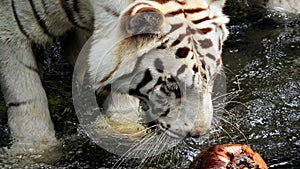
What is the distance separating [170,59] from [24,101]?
0.78 metres

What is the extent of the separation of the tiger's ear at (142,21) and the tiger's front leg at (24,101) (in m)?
0.65

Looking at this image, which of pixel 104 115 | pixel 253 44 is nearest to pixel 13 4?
pixel 104 115

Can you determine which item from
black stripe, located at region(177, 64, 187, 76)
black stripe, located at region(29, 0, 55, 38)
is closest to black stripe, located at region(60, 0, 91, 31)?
black stripe, located at region(29, 0, 55, 38)

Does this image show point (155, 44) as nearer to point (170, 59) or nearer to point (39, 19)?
point (170, 59)

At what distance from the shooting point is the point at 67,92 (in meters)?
3.28

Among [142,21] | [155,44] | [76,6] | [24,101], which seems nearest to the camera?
[142,21]

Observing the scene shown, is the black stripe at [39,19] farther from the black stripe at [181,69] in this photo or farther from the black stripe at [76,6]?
the black stripe at [181,69]

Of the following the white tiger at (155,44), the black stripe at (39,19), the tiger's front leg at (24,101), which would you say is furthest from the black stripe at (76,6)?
the tiger's front leg at (24,101)

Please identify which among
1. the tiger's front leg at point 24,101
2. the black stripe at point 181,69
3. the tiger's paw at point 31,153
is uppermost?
the black stripe at point 181,69

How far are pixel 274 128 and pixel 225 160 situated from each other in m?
0.81

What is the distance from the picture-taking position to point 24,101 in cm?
273

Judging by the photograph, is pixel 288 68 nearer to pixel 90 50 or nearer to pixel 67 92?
pixel 67 92

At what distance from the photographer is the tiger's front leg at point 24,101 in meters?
2.67

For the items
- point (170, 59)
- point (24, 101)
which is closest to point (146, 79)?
point (170, 59)
